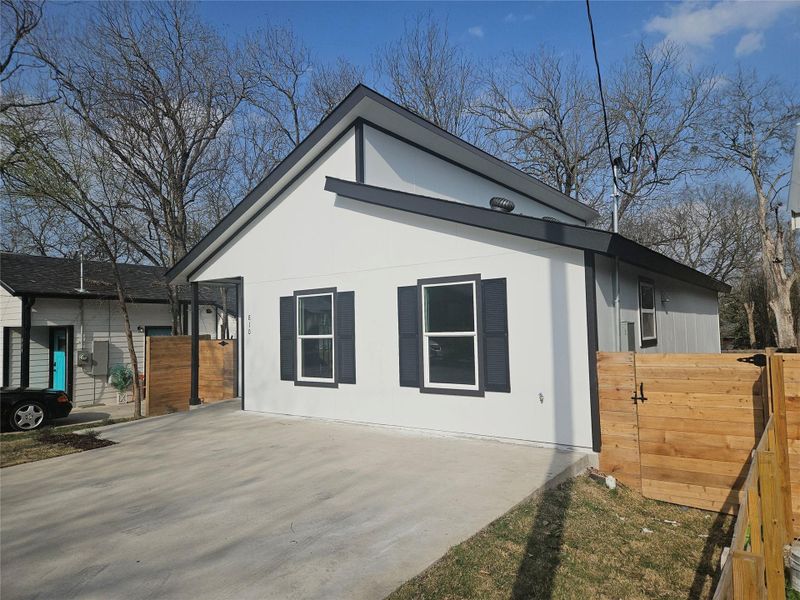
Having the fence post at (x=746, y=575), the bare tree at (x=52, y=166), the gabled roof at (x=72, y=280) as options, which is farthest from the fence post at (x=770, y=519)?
the gabled roof at (x=72, y=280)

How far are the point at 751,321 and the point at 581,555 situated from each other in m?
28.8

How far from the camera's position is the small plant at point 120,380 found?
14.9 metres

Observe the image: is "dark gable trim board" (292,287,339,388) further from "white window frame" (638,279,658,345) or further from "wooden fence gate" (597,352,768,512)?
"white window frame" (638,279,658,345)

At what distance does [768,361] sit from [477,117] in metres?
18.5

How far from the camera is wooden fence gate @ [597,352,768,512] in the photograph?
15.6 feet

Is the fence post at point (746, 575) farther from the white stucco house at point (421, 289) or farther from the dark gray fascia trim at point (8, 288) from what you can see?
the dark gray fascia trim at point (8, 288)

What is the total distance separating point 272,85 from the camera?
19781 mm

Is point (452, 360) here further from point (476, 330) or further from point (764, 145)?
point (764, 145)

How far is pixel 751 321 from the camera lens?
2653 centimetres

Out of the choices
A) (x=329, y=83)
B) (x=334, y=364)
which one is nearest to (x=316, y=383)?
(x=334, y=364)

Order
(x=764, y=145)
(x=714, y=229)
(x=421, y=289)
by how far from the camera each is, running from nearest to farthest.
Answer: (x=421, y=289)
(x=764, y=145)
(x=714, y=229)

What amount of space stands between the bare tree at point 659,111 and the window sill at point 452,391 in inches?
638

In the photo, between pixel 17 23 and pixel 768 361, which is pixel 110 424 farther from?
pixel 768 361

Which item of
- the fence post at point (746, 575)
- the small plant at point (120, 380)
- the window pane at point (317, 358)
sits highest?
the window pane at point (317, 358)
